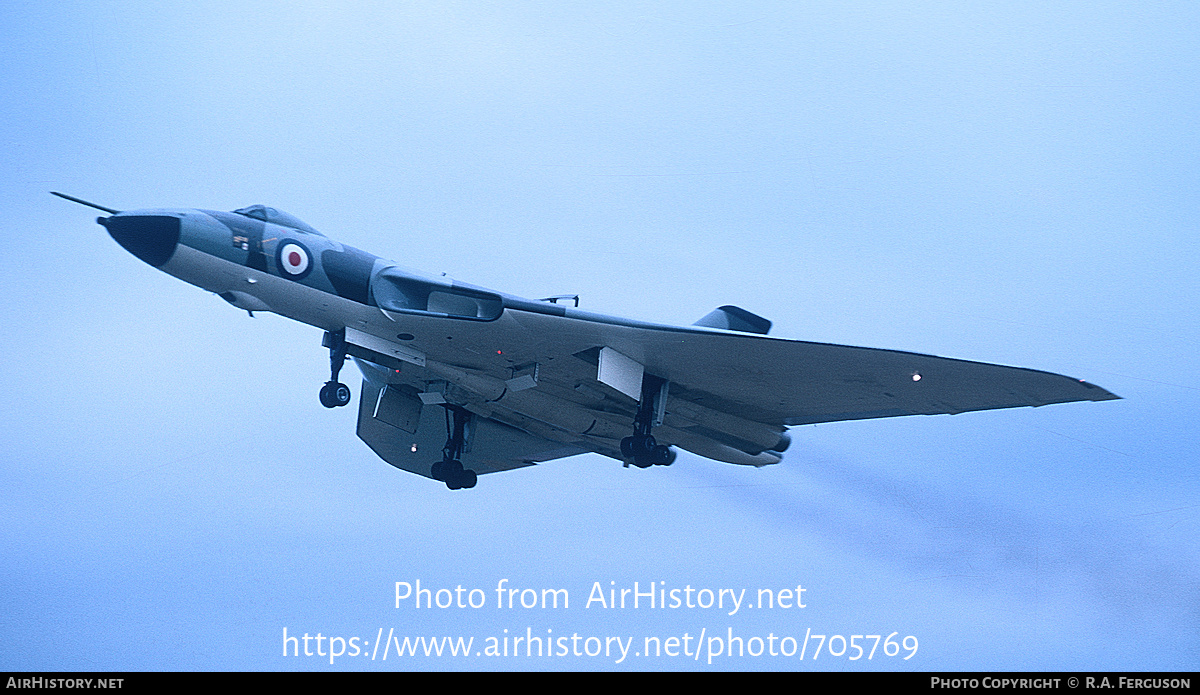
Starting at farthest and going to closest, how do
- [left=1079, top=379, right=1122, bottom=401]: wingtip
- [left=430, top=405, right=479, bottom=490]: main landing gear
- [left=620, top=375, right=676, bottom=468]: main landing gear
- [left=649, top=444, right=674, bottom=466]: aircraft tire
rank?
1. [left=430, top=405, right=479, bottom=490]: main landing gear
2. [left=649, top=444, right=674, bottom=466]: aircraft tire
3. [left=620, top=375, right=676, bottom=468]: main landing gear
4. [left=1079, top=379, right=1122, bottom=401]: wingtip

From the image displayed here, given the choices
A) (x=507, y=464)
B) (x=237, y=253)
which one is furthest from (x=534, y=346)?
(x=507, y=464)

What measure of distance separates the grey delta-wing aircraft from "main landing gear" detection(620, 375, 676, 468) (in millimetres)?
28

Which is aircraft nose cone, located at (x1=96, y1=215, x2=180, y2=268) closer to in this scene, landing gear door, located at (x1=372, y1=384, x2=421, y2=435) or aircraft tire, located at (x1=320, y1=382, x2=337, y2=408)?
aircraft tire, located at (x1=320, y1=382, x2=337, y2=408)

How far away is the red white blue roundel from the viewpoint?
63.3 feet

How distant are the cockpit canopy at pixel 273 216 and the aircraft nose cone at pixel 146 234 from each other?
4.63 feet

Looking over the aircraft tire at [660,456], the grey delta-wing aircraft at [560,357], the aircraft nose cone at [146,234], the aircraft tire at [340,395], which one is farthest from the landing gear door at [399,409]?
the aircraft nose cone at [146,234]

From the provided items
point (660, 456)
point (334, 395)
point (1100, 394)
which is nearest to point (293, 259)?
point (334, 395)

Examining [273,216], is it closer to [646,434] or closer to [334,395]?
[334,395]

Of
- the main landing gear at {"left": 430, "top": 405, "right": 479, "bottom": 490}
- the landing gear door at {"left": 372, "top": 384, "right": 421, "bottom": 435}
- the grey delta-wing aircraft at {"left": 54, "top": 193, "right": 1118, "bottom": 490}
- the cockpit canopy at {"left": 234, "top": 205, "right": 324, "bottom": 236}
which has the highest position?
the cockpit canopy at {"left": 234, "top": 205, "right": 324, "bottom": 236}

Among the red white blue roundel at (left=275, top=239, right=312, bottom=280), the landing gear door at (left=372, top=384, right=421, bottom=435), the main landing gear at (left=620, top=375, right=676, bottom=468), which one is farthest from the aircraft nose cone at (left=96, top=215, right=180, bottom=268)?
the main landing gear at (left=620, top=375, right=676, bottom=468)

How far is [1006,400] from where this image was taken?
67.2 feet

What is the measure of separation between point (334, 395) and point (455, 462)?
6656 mm
